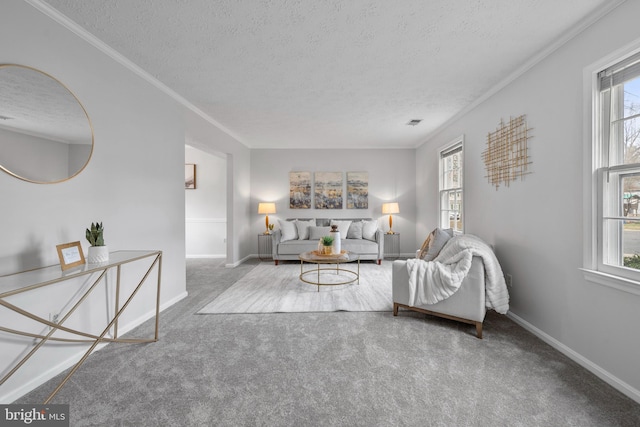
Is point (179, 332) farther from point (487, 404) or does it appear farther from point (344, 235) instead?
point (344, 235)

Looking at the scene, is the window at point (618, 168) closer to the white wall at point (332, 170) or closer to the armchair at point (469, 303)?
the armchair at point (469, 303)

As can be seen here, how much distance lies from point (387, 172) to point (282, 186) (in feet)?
7.70

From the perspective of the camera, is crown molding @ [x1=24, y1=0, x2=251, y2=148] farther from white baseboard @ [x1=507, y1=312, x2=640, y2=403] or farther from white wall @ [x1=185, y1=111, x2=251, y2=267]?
white baseboard @ [x1=507, y1=312, x2=640, y2=403]

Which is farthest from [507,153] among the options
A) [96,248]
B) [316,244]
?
[96,248]

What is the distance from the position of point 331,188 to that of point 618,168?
484 centimetres

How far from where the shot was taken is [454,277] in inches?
99.0

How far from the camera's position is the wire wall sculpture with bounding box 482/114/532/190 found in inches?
106

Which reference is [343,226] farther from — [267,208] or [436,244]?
[436,244]

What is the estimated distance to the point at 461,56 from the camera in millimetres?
2506

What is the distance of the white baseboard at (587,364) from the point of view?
1.71 meters

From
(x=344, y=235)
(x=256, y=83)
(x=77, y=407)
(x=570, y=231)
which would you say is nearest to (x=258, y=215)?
(x=344, y=235)

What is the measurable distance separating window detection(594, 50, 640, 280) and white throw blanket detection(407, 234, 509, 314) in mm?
739

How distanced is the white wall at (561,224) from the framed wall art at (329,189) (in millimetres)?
3491

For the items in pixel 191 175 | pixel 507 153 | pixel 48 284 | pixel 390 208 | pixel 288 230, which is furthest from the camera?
pixel 191 175
